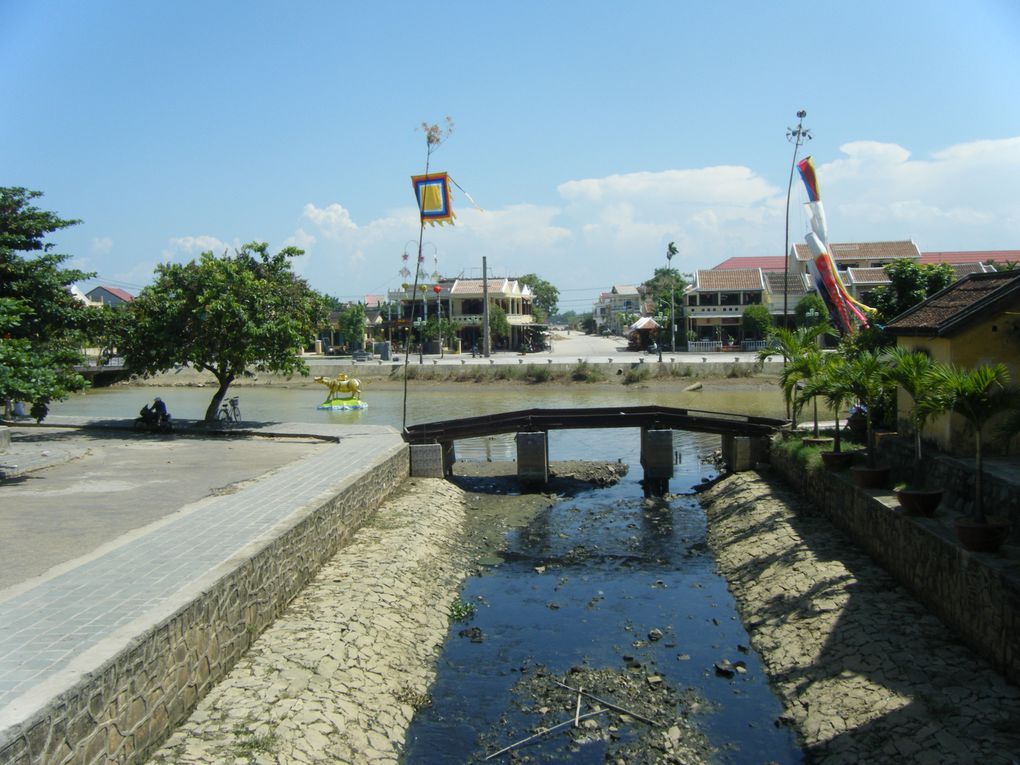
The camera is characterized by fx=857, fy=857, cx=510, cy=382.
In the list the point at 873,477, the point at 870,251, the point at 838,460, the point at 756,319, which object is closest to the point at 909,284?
the point at 838,460

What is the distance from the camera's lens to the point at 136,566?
11359mm

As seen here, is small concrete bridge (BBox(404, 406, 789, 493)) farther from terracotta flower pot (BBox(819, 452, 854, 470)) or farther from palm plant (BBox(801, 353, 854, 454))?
terracotta flower pot (BBox(819, 452, 854, 470))

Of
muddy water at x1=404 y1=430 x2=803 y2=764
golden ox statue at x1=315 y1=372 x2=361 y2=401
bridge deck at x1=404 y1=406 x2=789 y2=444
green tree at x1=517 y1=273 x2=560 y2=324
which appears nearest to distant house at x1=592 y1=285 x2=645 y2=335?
green tree at x1=517 y1=273 x2=560 y2=324

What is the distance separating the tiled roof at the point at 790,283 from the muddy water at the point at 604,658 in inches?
2293

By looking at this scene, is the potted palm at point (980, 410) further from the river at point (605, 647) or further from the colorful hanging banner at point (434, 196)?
the colorful hanging banner at point (434, 196)

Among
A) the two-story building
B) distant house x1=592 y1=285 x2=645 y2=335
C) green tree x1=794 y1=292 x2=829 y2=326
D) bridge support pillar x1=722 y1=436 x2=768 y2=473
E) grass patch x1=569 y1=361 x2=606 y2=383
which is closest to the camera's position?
bridge support pillar x1=722 y1=436 x2=768 y2=473

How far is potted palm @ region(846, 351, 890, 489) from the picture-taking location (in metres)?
16.3

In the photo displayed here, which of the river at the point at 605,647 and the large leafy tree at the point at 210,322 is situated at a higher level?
the large leafy tree at the point at 210,322

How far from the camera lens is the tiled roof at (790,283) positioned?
74.1 metres

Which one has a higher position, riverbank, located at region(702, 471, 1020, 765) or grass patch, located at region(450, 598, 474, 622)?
riverbank, located at region(702, 471, 1020, 765)

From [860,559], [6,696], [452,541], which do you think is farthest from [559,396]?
[6,696]

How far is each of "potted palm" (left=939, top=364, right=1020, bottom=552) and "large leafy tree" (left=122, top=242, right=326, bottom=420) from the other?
20538mm

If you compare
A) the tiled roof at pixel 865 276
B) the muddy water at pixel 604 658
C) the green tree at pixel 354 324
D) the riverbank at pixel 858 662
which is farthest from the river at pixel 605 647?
the green tree at pixel 354 324

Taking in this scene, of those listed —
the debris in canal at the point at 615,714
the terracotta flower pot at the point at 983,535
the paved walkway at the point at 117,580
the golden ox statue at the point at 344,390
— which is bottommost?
the debris in canal at the point at 615,714
